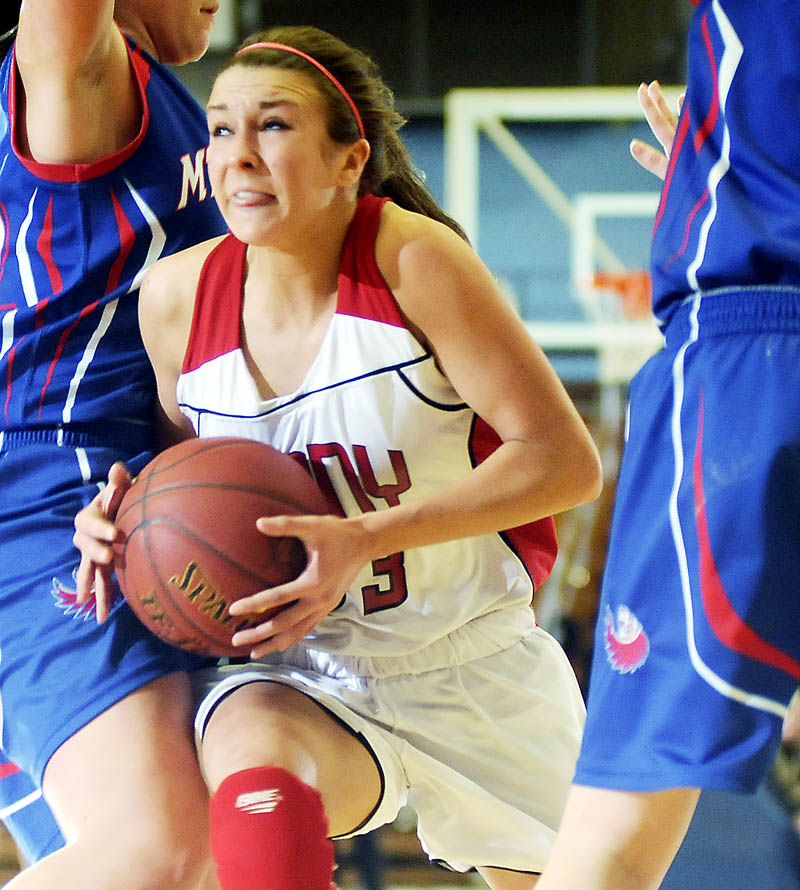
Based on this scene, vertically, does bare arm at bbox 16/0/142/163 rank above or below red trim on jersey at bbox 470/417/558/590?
above

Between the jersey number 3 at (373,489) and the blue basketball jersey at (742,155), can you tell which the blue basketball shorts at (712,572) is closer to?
the blue basketball jersey at (742,155)

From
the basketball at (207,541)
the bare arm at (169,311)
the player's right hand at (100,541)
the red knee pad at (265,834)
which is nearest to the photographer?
the red knee pad at (265,834)

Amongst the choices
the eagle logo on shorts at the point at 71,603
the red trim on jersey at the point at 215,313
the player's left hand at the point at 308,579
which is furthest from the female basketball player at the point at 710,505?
the eagle logo on shorts at the point at 71,603

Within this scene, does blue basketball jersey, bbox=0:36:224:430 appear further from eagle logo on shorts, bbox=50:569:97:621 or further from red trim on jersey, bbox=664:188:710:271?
red trim on jersey, bbox=664:188:710:271

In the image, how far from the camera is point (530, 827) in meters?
2.25

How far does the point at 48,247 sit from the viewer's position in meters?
2.38

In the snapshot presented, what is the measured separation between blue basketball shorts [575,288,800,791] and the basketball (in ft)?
1.98

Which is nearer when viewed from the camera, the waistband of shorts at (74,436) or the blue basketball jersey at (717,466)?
the blue basketball jersey at (717,466)

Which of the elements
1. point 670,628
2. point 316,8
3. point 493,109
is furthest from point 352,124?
point 316,8

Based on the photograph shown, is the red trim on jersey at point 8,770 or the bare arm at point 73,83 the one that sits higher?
the bare arm at point 73,83

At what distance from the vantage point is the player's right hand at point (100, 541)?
2064 millimetres

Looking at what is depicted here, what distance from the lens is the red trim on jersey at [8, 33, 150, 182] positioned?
234 centimetres

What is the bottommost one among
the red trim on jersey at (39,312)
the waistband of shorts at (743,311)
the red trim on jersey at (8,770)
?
the red trim on jersey at (8,770)

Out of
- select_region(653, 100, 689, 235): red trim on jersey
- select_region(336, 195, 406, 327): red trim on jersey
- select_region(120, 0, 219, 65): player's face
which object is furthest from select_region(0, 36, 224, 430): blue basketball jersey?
select_region(653, 100, 689, 235): red trim on jersey
